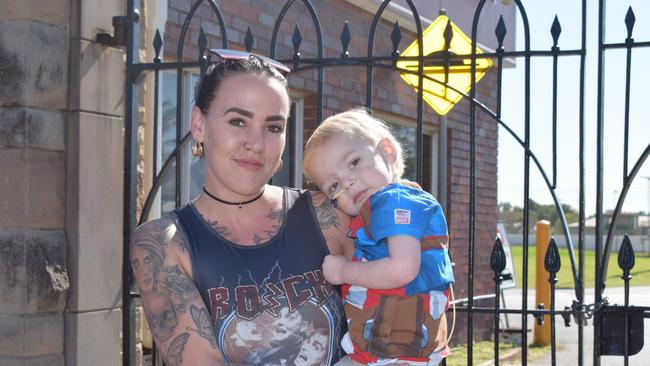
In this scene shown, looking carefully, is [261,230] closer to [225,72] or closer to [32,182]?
[225,72]

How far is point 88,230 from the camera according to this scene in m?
3.10

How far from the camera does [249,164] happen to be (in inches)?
99.7

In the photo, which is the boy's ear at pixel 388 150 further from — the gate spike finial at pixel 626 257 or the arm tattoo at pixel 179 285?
the gate spike finial at pixel 626 257

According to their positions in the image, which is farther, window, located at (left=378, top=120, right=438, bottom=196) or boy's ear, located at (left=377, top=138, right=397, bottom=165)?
window, located at (left=378, top=120, right=438, bottom=196)

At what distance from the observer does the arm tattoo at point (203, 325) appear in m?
2.39

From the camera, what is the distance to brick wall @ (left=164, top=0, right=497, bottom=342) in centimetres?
598

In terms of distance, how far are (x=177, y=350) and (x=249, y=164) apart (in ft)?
1.87

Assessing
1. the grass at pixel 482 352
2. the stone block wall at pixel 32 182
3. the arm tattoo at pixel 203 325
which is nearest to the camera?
the arm tattoo at pixel 203 325

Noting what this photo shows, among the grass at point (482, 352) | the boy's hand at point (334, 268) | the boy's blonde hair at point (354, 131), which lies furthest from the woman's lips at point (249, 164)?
the grass at point (482, 352)

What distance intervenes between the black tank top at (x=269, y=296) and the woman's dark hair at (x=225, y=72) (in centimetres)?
33

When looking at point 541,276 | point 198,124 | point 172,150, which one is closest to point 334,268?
point 198,124

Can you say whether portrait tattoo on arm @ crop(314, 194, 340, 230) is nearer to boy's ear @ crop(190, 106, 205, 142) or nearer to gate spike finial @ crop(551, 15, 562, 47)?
boy's ear @ crop(190, 106, 205, 142)

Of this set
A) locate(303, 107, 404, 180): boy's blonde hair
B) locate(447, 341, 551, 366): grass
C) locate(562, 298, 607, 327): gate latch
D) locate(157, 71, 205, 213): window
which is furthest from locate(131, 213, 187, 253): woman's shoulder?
locate(447, 341, 551, 366): grass

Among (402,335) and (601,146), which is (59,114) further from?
(601,146)
